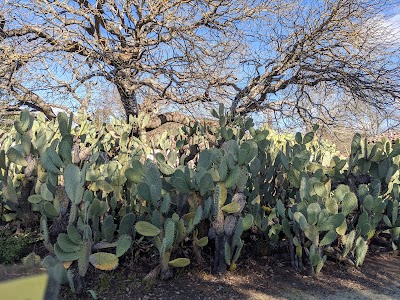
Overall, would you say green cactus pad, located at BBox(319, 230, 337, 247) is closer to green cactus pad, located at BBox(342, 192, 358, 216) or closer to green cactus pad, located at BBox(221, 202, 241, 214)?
green cactus pad, located at BBox(342, 192, 358, 216)

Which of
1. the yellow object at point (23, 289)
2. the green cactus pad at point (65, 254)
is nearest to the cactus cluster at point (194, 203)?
the green cactus pad at point (65, 254)

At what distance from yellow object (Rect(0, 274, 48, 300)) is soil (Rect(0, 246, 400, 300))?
1.77 meters

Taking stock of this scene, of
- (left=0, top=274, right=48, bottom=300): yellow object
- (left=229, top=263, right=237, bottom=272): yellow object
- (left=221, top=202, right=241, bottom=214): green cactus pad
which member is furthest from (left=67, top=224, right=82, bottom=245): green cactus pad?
(left=0, top=274, right=48, bottom=300): yellow object

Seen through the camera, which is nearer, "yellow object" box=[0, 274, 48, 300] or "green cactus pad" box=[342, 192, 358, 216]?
"yellow object" box=[0, 274, 48, 300]

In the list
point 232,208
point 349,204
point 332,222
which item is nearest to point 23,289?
point 232,208

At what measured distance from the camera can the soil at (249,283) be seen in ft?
10.6

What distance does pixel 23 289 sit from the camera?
4.37 ft

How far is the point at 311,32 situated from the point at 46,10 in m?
5.58

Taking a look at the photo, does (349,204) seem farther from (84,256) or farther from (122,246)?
(84,256)

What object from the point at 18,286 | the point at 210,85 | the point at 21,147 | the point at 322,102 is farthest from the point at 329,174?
the point at 322,102

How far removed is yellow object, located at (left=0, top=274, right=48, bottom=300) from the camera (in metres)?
1.28

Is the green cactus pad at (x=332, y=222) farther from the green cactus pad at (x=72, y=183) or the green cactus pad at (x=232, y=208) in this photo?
the green cactus pad at (x=72, y=183)

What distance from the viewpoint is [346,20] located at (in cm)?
897

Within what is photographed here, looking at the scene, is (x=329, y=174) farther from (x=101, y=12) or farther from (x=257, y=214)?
(x=101, y=12)
